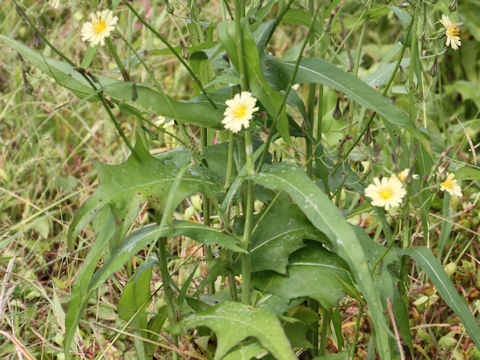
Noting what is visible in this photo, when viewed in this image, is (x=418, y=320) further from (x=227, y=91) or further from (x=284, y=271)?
(x=227, y=91)

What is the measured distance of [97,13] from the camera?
3.50 ft

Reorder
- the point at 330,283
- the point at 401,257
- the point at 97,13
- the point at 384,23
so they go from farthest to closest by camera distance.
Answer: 1. the point at 384,23
2. the point at 401,257
3. the point at 330,283
4. the point at 97,13

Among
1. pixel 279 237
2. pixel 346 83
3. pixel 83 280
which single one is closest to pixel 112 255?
pixel 83 280

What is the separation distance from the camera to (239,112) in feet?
3.67

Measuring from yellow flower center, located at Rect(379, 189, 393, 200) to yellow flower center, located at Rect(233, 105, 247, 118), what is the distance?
282mm

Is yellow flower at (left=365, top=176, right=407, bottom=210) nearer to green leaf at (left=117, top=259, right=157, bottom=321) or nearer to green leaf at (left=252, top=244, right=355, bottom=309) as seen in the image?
green leaf at (left=252, top=244, right=355, bottom=309)

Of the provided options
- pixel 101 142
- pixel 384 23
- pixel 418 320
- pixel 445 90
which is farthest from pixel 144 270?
pixel 384 23

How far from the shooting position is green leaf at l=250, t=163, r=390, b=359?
100 centimetres

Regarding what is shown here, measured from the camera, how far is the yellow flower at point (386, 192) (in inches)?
41.2

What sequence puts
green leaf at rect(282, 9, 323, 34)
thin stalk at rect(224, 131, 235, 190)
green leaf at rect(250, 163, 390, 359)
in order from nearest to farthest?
1. green leaf at rect(250, 163, 390, 359)
2. thin stalk at rect(224, 131, 235, 190)
3. green leaf at rect(282, 9, 323, 34)

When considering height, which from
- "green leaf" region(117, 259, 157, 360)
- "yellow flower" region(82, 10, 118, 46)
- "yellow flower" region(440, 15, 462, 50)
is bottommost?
"green leaf" region(117, 259, 157, 360)

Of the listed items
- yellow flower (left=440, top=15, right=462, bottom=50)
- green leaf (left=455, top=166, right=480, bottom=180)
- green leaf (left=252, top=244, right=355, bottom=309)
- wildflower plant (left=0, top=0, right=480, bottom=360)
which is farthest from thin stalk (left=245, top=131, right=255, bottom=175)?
green leaf (left=455, top=166, right=480, bottom=180)

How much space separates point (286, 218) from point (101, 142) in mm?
1452

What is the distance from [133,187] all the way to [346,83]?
0.45m
